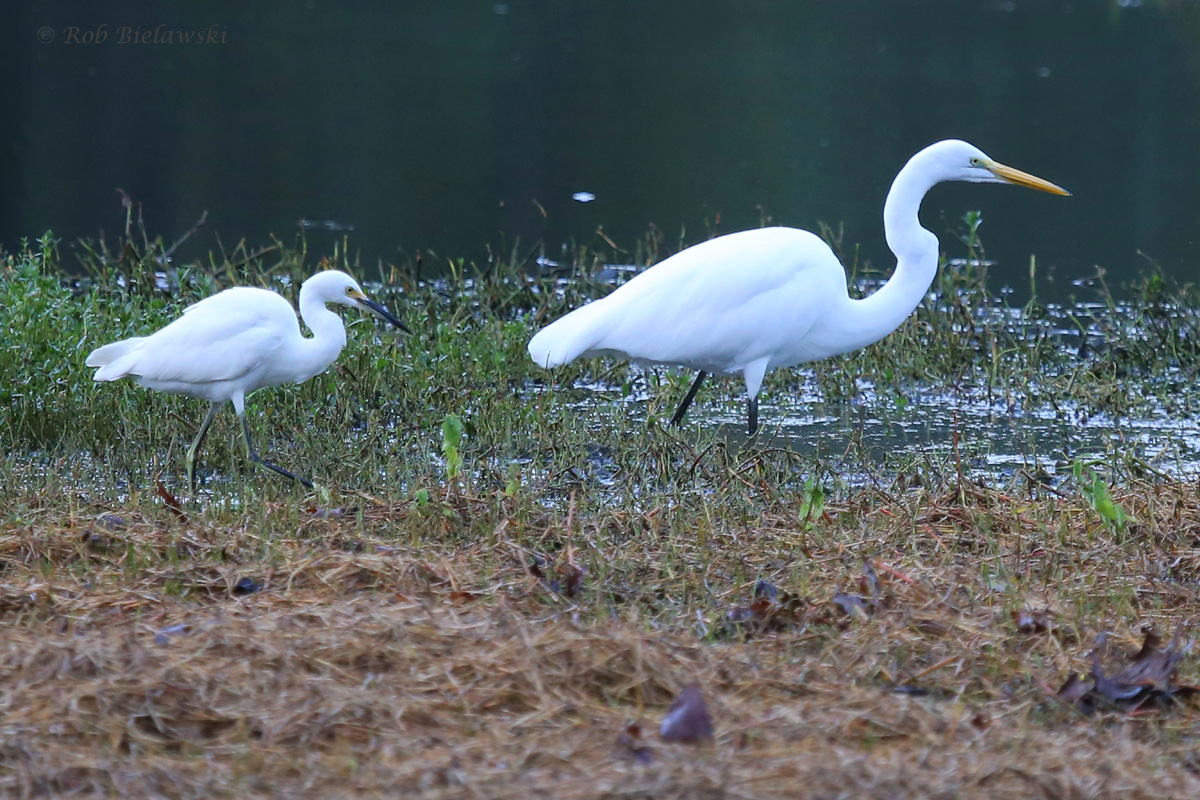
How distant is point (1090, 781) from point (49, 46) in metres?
21.0

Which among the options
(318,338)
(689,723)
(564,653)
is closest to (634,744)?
(689,723)

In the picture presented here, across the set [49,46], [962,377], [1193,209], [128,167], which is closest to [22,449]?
[962,377]

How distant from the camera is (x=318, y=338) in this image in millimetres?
5137

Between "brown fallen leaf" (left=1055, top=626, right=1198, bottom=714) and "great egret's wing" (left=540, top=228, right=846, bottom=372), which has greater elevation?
"great egret's wing" (left=540, top=228, right=846, bottom=372)

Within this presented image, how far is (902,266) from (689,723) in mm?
3383

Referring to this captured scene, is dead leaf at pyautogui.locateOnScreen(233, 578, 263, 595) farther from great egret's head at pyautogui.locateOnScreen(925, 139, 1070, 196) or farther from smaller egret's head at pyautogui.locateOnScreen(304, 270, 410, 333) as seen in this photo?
great egret's head at pyautogui.locateOnScreen(925, 139, 1070, 196)

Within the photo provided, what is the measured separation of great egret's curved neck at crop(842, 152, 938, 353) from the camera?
17.1ft

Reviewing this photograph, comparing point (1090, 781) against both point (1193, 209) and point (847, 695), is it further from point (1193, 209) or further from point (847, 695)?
point (1193, 209)

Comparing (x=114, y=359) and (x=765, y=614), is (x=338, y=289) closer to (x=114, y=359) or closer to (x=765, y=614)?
(x=114, y=359)

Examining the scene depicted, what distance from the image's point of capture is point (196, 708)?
234 cm

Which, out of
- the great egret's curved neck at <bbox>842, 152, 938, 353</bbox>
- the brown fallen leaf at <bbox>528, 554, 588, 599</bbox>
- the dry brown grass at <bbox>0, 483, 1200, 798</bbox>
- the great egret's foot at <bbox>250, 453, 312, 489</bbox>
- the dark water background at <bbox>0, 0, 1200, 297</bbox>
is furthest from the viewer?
the dark water background at <bbox>0, 0, 1200, 297</bbox>

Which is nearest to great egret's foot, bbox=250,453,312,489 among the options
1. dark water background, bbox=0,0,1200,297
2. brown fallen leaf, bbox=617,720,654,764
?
brown fallen leaf, bbox=617,720,654,764

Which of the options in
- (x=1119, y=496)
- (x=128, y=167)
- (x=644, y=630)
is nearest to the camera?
(x=644, y=630)

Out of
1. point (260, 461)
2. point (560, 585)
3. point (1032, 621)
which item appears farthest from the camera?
point (260, 461)
